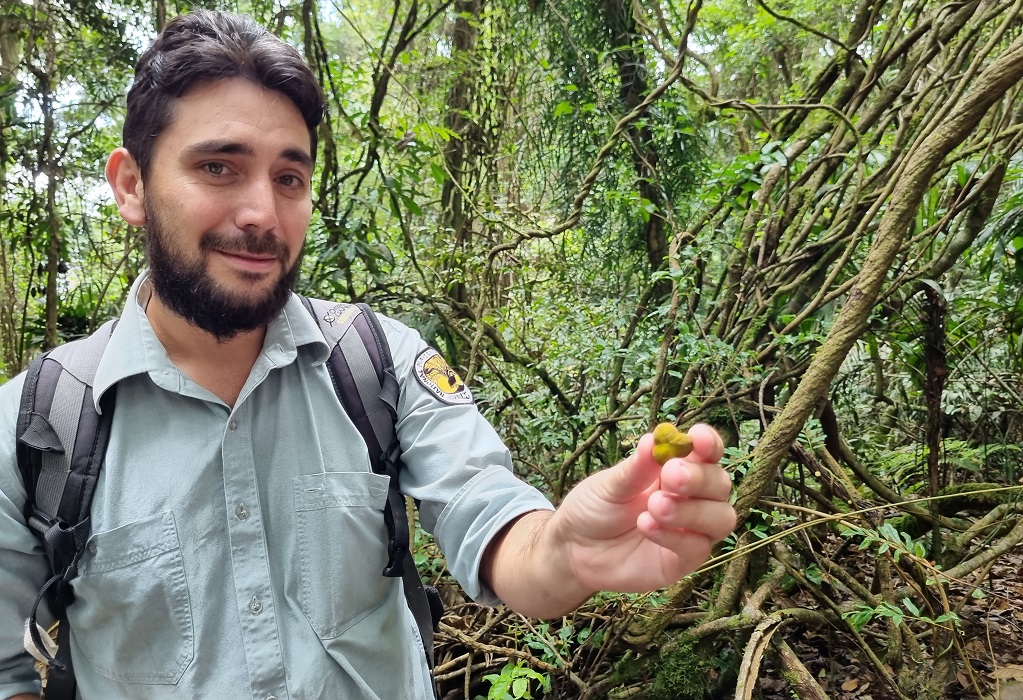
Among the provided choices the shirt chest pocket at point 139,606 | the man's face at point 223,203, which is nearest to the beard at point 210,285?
the man's face at point 223,203

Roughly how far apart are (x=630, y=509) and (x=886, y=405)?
146 inches

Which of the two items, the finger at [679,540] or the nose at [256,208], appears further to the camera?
the nose at [256,208]

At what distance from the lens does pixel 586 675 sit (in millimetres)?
2305

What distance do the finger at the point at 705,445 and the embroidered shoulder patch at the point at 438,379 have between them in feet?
2.32

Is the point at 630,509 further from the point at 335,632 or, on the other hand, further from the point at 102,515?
the point at 102,515

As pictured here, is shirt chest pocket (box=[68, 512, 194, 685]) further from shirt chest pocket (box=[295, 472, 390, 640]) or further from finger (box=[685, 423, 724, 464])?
finger (box=[685, 423, 724, 464])

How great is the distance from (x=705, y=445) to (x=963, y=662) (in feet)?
5.74

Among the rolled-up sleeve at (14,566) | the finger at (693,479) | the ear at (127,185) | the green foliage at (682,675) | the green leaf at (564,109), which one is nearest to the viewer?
the finger at (693,479)

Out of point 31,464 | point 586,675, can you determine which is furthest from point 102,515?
point 586,675

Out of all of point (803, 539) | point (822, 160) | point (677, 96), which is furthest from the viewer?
point (677, 96)

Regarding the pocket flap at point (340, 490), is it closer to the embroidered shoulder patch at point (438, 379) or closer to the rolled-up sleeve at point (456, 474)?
the rolled-up sleeve at point (456, 474)

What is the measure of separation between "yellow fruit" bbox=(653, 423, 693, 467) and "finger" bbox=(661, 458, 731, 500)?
14mm

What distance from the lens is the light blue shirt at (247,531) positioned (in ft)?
4.20

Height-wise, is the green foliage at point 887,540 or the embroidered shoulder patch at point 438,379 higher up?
the embroidered shoulder patch at point 438,379
